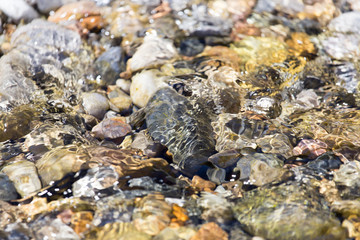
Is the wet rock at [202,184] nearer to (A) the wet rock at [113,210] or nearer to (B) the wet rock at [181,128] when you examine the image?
(B) the wet rock at [181,128]

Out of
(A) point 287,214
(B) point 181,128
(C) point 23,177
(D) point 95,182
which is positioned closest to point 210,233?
(A) point 287,214

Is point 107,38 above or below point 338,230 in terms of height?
above

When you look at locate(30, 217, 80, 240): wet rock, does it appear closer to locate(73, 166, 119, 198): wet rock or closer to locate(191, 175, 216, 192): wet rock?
locate(73, 166, 119, 198): wet rock

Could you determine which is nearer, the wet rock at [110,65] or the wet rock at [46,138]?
the wet rock at [46,138]

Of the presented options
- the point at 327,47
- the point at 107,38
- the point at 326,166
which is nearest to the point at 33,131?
the point at 107,38

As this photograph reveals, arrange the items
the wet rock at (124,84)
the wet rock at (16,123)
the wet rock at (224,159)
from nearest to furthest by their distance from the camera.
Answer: the wet rock at (224,159), the wet rock at (16,123), the wet rock at (124,84)

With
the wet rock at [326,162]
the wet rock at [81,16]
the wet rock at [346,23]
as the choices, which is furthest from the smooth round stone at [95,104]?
the wet rock at [346,23]

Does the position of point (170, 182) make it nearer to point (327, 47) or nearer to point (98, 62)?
point (98, 62)
